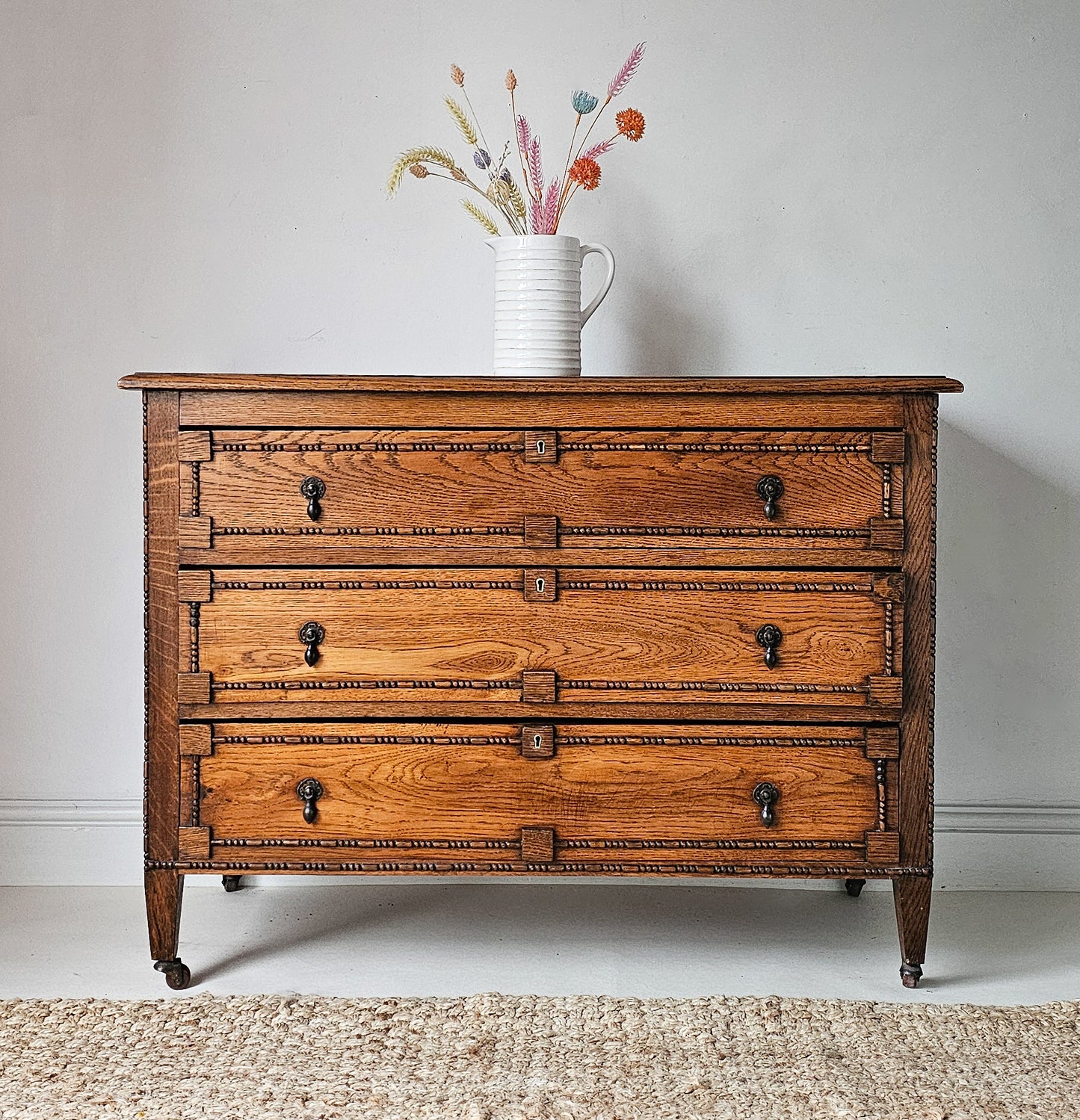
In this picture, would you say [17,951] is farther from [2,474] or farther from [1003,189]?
[1003,189]

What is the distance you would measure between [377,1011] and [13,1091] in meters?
0.51

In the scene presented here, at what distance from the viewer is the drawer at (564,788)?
1.90 metres

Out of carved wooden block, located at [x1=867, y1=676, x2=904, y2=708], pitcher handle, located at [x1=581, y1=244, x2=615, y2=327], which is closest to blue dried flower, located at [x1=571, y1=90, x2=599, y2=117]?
pitcher handle, located at [x1=581, y1=244, x2=615, y2=327]

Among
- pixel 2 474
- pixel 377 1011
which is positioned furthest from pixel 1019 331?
pixel 2 474

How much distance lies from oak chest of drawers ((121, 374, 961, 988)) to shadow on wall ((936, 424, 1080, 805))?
24.1 inches

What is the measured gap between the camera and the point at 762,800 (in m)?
1.89

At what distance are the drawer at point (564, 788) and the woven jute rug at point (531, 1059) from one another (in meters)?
0.24

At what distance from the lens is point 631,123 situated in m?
2.12

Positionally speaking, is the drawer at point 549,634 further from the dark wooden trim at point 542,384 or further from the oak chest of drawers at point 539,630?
the dark wooden trim at point 542,384

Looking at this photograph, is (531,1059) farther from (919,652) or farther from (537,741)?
(919,652)

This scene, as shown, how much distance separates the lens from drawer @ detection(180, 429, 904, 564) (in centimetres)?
187

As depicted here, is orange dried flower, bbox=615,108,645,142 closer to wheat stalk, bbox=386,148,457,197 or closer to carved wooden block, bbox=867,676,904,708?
wheat stalk, bbox=386,148,457,197

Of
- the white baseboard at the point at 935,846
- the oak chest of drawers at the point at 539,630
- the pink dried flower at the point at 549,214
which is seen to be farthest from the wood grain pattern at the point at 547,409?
the white baseboard at the point at 935,846

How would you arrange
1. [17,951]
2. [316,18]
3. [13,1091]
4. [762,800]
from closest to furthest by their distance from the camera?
[13,1091] → [762,800] → [17,951] → [316,18]
